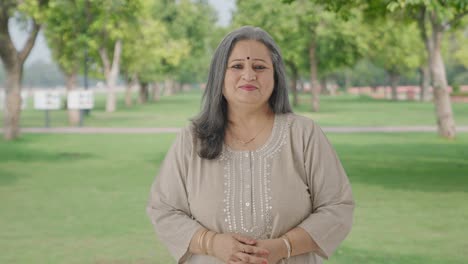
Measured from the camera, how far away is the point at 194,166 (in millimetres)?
3342

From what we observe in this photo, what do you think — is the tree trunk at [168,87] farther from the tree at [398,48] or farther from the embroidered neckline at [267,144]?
the embroidered neckline at [267,144]

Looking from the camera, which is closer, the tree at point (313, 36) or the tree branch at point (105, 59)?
the tree at point (313, 36)

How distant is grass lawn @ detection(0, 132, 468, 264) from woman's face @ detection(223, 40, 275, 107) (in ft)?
14.6

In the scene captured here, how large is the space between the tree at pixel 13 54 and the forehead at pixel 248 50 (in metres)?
20.7

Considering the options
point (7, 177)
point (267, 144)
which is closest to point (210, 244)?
point (267, 144)

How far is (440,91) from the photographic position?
74.1ft

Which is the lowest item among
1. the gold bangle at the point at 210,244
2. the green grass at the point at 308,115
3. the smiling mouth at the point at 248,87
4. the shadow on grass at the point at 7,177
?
the green grass at the point at 308,115

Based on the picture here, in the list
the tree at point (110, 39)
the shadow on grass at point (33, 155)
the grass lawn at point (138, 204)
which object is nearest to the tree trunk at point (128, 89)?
the tree at point (110, 39)

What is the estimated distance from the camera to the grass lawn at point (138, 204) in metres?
7.98

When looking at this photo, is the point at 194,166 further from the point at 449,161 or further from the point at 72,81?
the point at 72,81

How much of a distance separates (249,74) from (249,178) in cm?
46

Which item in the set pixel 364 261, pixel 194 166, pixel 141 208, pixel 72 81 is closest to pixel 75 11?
pixel 72 81

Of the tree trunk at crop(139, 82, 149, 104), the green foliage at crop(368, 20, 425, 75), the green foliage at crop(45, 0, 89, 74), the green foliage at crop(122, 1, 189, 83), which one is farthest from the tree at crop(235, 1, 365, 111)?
the tree trunk at crop(139, 82, 149, 104)

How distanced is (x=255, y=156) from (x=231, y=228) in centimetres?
33
